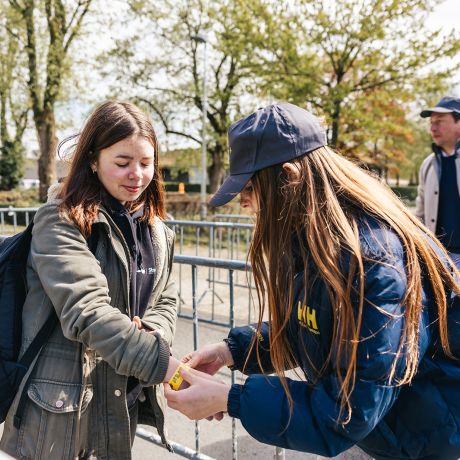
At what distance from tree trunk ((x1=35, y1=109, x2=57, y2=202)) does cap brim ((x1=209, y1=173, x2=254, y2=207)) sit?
18.1 m

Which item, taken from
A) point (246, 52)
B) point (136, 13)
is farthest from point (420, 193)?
point (136, 13)

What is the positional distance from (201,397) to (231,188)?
0.64 meters

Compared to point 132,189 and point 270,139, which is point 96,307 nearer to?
point 132,189

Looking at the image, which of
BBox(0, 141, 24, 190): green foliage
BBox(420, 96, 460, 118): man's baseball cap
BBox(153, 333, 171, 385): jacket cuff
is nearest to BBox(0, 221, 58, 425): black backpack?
BBox(153, 333, 171, 385): jacket cuff

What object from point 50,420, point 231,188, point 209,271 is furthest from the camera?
point 209,271

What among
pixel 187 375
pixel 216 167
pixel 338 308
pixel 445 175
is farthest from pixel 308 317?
pixel 216 167

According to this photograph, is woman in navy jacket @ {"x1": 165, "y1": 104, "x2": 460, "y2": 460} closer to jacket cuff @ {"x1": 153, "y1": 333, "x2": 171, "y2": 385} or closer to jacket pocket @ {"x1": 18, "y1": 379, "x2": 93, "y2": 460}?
jacket cuff @ {"x1": 153, "y1": 333, "x2": 171, "y2": 385}

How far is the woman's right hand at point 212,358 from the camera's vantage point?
5.91 ft

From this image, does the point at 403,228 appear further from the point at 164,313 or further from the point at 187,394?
the point at 164,313

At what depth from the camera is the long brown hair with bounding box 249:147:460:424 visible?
1.19m

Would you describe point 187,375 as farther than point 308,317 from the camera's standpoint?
Yes

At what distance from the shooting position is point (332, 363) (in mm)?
1242

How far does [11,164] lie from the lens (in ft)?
105

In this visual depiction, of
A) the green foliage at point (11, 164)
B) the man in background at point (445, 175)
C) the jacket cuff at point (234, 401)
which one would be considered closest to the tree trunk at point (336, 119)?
the man in background at point (445, 175)
